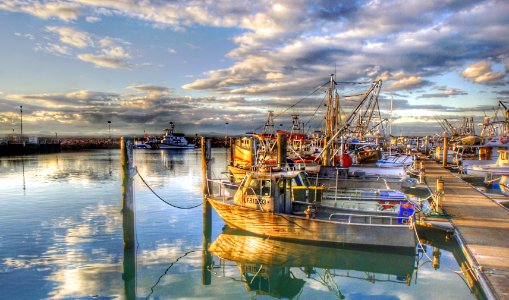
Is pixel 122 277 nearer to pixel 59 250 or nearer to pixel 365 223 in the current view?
pixel 59 250

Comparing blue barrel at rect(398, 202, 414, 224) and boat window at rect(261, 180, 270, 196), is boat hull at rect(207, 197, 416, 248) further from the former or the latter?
boat window at rect(261, 180, 270, 196)

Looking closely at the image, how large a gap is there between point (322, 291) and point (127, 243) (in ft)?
27.3

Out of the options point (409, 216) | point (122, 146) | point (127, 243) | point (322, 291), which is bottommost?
point (322, 291)

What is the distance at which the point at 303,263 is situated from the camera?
51.4 feet

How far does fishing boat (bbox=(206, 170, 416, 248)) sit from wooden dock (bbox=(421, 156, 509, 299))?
2585 mm

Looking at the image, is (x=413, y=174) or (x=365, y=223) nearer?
(x=365, y=223)

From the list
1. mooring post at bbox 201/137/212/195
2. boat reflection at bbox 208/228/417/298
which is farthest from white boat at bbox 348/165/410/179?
boat reflection at bbox 208/228/417/298

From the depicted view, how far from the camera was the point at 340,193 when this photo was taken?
23.5m

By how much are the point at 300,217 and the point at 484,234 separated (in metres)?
7.86

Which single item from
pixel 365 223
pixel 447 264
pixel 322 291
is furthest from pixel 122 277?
pixel 447 264

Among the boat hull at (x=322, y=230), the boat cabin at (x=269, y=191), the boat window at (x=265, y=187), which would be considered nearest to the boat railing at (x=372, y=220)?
the boat hull at (x=322, y=230)

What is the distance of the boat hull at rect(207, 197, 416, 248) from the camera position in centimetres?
1569

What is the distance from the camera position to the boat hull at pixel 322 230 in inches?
618

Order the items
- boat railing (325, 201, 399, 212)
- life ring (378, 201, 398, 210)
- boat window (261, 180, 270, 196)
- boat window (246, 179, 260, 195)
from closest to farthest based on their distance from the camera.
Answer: boat window (261, 180, 270, 196) → boat window (246, 179, 260, 195) → life ring (378, 201, 398, 210) → boat railing (325, 201, 399, 212)
